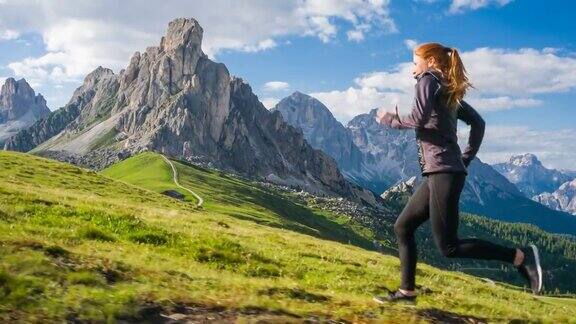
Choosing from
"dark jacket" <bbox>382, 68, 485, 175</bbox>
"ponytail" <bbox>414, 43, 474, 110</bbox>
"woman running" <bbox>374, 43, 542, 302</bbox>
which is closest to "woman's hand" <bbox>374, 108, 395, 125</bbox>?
"woman running" <bbox>374, 43, 542, 302</bbox>

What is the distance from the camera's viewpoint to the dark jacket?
1027cm

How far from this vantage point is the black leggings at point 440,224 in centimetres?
1026

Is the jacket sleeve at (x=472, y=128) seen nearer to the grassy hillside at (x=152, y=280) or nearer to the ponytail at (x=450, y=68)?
the ponytail at (x=450, y=68)

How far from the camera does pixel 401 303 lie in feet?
36.5

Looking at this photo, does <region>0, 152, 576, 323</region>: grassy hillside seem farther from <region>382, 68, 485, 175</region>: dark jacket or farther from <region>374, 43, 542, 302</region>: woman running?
<region>382, 68, 485, 175</region>: dark jacket

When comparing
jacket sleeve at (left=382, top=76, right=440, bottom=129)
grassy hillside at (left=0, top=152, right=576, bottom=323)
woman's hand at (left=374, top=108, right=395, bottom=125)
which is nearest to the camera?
grassy hillside at (left=0, top=152, right=576, bottom=323)

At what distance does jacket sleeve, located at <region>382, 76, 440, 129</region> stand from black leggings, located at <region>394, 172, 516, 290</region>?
3.37ft

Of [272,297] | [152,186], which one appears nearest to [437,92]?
[272,297]

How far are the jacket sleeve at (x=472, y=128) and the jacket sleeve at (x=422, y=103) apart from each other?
0.85 m

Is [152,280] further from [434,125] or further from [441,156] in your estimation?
[434,125]

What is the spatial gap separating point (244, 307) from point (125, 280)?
8.08ft

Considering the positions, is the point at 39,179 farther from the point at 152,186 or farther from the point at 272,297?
the point at 152,186

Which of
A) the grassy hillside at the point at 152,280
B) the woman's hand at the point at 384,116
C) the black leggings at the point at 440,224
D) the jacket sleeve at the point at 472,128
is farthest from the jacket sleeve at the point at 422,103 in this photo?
the grassy hillside at the point at 152,280

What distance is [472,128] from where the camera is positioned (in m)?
11.1
